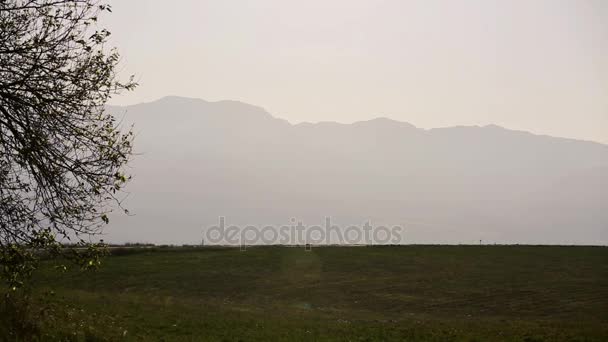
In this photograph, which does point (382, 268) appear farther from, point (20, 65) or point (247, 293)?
point (20, 65)

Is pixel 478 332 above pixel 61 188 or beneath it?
beneath

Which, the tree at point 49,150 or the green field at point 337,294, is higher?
the tree at point 49,150

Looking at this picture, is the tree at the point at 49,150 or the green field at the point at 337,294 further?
the green field at the point at 337,294

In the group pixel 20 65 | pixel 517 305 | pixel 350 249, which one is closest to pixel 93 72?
pixel 20 65

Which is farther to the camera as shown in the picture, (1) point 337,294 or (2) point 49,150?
(1) point 337,294

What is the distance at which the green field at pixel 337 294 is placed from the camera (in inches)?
1141

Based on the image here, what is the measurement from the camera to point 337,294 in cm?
4956

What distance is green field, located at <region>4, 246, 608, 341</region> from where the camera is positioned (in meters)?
29.0

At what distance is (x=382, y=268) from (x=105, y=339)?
44.9 meters

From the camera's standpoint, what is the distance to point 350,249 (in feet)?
251

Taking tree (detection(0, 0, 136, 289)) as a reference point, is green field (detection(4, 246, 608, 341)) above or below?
below

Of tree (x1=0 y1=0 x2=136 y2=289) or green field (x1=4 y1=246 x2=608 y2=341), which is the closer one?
tree (x1=0 y1=0 x2=136 y2=289)

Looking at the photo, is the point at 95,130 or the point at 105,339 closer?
the point at 95,130

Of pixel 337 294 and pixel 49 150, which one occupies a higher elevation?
pixel 49 150
